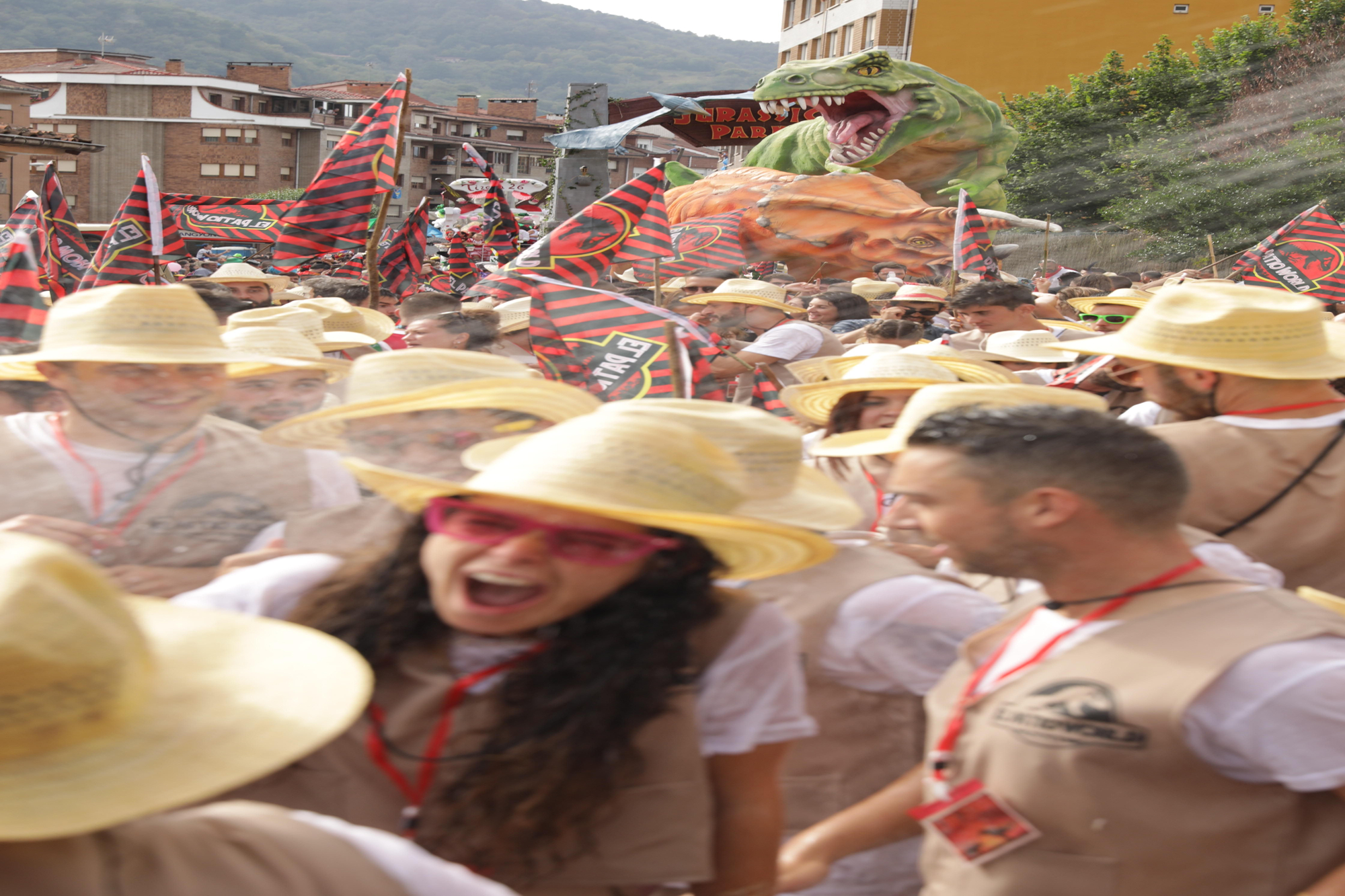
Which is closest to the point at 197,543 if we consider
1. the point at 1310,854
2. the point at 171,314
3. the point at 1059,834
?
the point at 171,314

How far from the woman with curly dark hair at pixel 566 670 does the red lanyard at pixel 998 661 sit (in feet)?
0.91

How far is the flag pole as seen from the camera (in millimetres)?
6379

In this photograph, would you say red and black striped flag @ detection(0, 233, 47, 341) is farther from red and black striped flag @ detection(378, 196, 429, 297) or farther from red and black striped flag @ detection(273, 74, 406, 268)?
red and black striped flag @ detection(378, 196, 429, 297)

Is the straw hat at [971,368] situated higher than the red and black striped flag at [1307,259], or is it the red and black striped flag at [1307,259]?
the red and black striped flag at [1307,259]

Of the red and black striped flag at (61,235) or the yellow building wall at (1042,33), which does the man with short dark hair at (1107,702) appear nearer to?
the red and black striped flag at (61,235)

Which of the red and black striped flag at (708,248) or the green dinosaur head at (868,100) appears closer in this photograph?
the red and black striped flag at (708,248)

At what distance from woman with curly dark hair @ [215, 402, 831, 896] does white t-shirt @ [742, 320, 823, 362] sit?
13.3 ft

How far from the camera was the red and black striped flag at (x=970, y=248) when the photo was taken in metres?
9.05

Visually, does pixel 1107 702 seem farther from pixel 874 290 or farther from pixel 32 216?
pixel 874 290

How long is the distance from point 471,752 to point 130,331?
4.99ft

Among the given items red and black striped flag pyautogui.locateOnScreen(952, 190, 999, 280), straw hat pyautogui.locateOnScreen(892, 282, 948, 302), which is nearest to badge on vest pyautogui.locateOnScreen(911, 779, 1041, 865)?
straw hat pyautogui.locateOnScreen(892, 282, 948, 302)

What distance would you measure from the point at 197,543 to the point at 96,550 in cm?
19

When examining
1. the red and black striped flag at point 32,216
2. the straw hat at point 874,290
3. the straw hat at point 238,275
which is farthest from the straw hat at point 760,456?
the straw hat at point 874,290

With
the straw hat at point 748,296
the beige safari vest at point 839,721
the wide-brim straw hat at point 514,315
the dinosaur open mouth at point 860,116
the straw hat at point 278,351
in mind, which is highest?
the dinosaur open mouth at point 860,116
